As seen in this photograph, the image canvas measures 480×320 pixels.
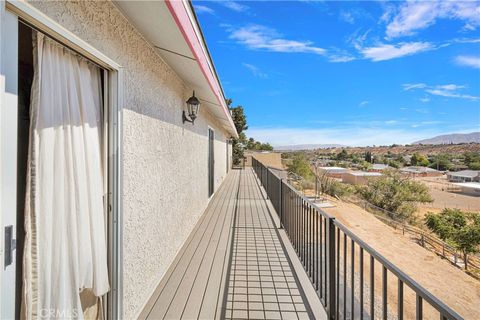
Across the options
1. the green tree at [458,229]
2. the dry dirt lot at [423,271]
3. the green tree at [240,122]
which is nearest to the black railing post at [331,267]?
the dry dirt lot at [423,271]

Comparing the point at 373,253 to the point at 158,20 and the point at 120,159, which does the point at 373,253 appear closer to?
the point at 120,159

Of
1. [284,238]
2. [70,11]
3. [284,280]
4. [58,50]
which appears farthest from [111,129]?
[284,238]

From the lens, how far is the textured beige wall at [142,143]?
173 centimetres

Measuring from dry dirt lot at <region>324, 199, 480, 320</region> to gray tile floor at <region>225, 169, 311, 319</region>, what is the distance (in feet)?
20.5

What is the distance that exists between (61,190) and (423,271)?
17479mm

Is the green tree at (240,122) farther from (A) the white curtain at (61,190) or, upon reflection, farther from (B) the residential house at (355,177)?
(A) the white curtain at (61,190)

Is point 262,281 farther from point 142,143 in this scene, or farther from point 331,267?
point 142,143

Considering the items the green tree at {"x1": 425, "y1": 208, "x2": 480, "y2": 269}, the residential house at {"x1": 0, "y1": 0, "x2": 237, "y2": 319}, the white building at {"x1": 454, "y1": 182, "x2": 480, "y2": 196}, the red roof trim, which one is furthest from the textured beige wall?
the white building at {"x1": 454, "y1": 182, "x2": 480, "y2": 196}

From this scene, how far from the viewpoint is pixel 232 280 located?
3.00 m

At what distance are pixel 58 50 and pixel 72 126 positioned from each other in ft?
1.36

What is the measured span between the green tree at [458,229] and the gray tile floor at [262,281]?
20113mm

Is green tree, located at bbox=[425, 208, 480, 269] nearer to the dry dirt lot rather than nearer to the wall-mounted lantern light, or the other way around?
the dry dirt lot

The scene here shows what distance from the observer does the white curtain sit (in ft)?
4.33

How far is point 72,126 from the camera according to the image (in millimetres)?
1506
